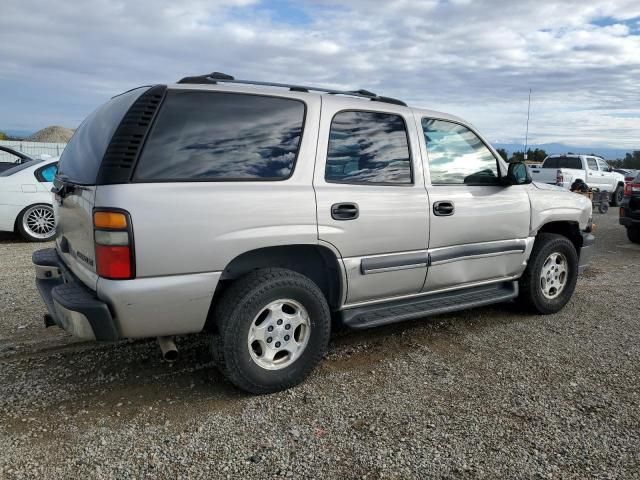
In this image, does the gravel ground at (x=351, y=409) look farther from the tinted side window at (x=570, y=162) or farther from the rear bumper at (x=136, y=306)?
the tinted side window at (x=570, y=162)

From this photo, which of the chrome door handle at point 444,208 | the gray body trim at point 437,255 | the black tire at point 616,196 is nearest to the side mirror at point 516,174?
the gray body trim at point 437,255

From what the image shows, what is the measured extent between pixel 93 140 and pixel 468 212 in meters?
2.75

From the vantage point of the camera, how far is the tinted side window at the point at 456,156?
4.14 meters

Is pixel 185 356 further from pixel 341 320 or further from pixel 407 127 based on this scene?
pixel 407 127

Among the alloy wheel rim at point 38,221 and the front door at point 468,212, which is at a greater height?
the front door at point 468,212

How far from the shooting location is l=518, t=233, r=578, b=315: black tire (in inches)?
193

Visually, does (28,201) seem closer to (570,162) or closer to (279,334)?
(279,334)

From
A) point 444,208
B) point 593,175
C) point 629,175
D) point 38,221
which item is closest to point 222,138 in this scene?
point 444,208

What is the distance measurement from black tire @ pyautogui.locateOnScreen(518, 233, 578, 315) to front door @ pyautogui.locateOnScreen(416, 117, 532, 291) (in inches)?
8.1

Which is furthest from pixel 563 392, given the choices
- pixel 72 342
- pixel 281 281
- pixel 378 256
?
pixel 72 342

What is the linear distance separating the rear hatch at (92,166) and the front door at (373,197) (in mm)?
1147

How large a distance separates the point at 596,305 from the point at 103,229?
4.95m

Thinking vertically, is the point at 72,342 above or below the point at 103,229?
below

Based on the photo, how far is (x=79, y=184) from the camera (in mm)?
3107
